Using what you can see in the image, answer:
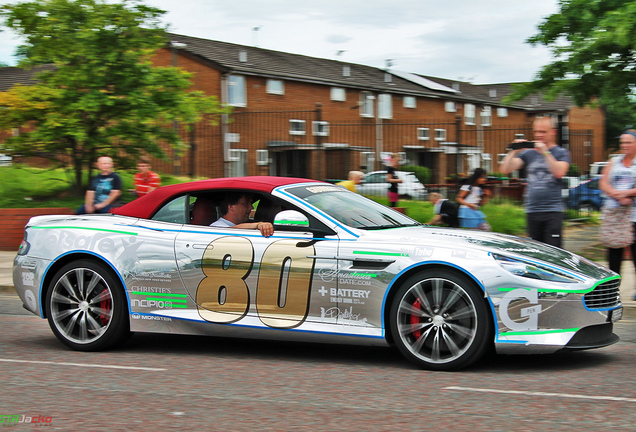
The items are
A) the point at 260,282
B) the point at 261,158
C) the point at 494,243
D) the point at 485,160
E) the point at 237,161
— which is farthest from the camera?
the point at 485,160

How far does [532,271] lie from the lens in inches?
216

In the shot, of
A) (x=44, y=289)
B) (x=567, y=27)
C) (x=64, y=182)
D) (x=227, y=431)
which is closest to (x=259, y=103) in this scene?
(x=64, y=182)

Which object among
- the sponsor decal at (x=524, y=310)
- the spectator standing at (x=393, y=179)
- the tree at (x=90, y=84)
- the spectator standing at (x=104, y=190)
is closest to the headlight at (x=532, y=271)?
the sponsor decal at (x=524, y=310)

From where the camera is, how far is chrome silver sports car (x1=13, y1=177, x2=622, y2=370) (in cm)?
545

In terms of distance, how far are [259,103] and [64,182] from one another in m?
19.7

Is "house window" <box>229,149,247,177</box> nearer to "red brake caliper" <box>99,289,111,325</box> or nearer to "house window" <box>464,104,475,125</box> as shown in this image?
"red brake caliper" <box>99,289,111,325</box>

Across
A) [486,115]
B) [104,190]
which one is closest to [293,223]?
[104,190]

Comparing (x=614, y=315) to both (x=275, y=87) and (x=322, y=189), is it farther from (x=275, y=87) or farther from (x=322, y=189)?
(x=275, y=87)

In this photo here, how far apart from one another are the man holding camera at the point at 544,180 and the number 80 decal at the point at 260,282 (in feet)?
10.7

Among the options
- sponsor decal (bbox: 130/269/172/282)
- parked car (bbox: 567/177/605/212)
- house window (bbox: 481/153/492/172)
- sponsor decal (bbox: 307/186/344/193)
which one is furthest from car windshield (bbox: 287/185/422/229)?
parked car (bbox: 567/177/605/212)

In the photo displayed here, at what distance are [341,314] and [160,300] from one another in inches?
64.1

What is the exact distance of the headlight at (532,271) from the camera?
5.45 m

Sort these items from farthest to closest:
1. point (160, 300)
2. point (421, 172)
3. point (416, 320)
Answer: point (421, 172) < point (160, 300) < point (416, 320)

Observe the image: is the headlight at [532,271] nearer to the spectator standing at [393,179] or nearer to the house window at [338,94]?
the spectator standing at [393,179]
